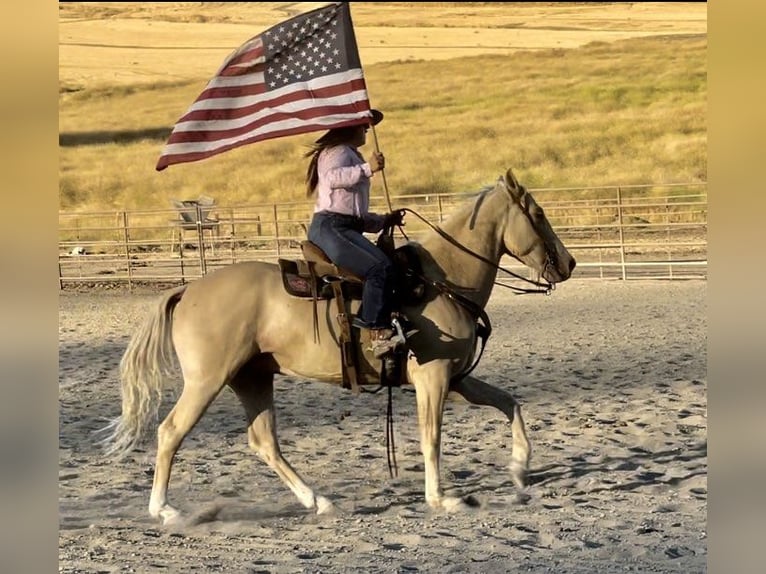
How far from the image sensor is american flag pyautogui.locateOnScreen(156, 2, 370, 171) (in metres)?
4.85

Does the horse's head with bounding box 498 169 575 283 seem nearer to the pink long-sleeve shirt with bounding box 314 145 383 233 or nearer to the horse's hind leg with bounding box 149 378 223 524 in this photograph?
the pink long-sleeve shirt with bounding box 314 145 383 233

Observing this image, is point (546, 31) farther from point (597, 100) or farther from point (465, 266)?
point (465, 266)

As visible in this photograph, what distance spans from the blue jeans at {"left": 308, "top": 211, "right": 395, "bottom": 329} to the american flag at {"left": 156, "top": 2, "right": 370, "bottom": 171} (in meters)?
0.49

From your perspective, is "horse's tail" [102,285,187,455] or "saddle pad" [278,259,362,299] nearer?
"saddle pad" [278,259,362,299]

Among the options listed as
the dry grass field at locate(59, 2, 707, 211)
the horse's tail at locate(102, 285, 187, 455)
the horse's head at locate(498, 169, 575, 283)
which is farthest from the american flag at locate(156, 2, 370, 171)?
the dry grass field at locate(59, 2, 707, 211)

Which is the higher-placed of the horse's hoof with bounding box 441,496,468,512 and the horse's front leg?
the horse's front leg

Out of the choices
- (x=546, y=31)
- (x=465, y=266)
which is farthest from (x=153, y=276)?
(x=546, y=31)

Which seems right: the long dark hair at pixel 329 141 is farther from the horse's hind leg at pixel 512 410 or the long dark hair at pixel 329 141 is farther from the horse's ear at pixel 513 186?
the horse's hind leg at pixel 512 410

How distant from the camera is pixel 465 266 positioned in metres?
5.22

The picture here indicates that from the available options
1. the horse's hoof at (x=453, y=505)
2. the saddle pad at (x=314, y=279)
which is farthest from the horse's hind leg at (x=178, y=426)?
the horse's hoof at (x=453, y=505)

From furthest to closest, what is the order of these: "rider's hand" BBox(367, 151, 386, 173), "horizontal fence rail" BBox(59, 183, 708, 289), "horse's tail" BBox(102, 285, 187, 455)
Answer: "horizontal fence rail" BBox(59, 183, 708, 289)
"horse's tail" BBox(102, 285, 187, 455)
"rider's hand" BBox(367, 151, 386, 173)

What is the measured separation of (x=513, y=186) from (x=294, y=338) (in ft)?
4.81
